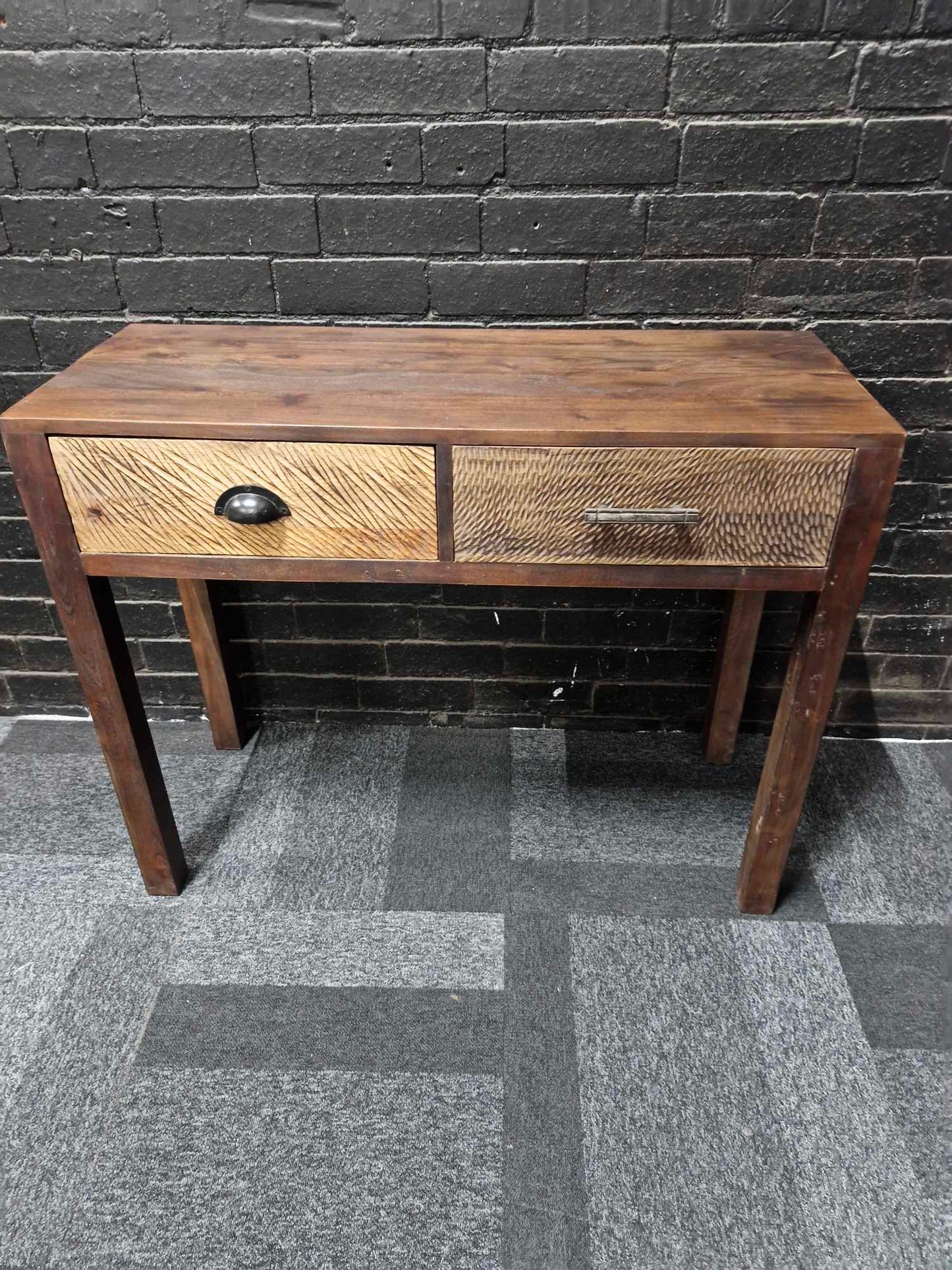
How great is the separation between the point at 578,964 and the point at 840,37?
1319 millimetres

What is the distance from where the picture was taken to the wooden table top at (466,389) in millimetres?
989

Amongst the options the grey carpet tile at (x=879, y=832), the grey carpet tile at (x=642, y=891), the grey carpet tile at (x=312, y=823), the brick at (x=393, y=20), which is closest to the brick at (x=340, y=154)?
the brick at (x=393, y=20)

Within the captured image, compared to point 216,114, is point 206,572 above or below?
below

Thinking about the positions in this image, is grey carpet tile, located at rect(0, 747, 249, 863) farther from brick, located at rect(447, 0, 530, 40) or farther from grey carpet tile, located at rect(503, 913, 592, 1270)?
brick, located at rect(447, 0, 530, 40)

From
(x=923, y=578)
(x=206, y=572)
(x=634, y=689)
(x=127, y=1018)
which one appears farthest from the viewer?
(x=634, y=689)

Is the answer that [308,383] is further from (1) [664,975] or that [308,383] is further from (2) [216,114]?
(1) [664,975]

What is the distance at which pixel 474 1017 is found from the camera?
1203 mm

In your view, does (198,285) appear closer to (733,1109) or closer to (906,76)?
(906,76)

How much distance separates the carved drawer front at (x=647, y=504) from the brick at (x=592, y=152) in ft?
1.81

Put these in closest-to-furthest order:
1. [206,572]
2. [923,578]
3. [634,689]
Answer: [206,572]
[923,578]
[634,689]

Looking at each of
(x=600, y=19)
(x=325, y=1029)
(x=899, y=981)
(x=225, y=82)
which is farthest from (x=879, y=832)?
(x=225, y=82)

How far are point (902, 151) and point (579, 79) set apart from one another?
47cm

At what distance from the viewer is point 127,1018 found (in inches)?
47.6

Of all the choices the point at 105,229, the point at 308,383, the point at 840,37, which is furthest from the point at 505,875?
the point at 840,37
